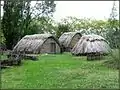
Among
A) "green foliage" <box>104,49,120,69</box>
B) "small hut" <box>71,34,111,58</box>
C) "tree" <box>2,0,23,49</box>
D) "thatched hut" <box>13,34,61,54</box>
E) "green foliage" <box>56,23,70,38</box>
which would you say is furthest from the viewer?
"green foliage" <box>56,23,70,38</box>

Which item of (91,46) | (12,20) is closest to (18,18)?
(12,20)

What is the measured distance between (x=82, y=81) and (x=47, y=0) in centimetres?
2950

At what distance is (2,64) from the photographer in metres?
19.2

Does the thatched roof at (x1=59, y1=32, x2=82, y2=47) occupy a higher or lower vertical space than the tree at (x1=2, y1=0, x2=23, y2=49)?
lower

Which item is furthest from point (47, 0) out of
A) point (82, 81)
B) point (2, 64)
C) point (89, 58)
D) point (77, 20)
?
point (82, 81)

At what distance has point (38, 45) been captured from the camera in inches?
1287

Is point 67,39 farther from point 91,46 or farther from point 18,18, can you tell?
point 91,46

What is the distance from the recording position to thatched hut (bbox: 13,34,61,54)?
107 ft

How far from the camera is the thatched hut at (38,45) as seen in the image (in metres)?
32.6

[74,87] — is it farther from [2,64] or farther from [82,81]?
[2,64]

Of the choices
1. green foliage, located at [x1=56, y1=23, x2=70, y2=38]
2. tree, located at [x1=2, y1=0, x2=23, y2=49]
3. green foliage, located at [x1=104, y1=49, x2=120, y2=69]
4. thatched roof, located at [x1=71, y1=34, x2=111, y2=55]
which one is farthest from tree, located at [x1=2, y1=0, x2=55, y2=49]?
green foliage, located at [x1=104, y1=49, x2=120, y2=69]

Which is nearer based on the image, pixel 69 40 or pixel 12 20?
pixel 12 20

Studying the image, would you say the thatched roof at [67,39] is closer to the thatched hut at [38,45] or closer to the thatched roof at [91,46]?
the thatched hut at [38,45]

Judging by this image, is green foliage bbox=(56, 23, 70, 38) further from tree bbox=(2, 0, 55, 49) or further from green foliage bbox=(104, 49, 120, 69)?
green foliage bbox=(104, 49, 120, 69)
